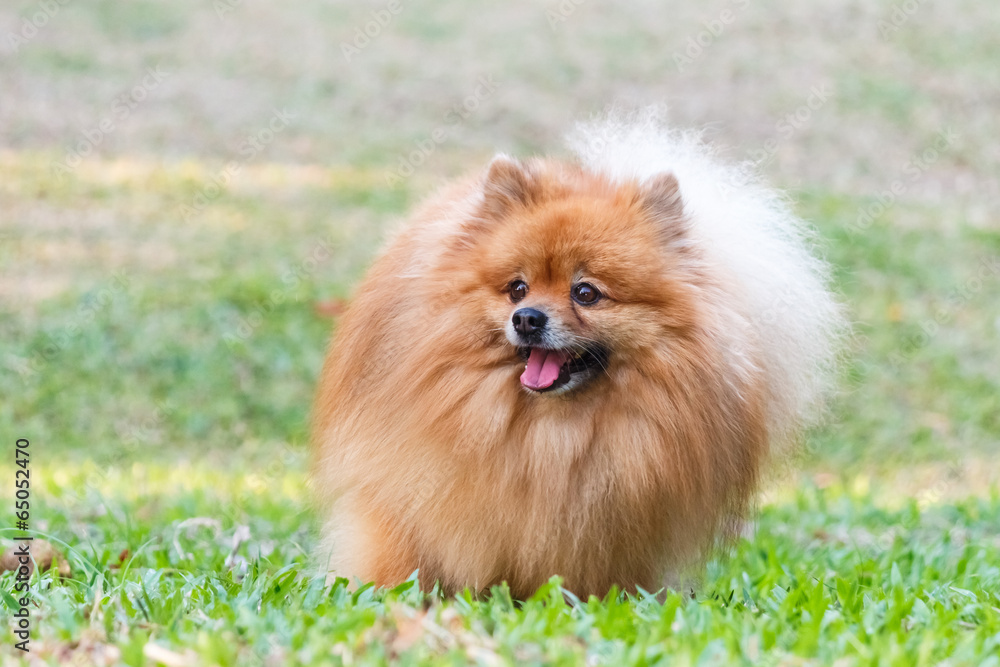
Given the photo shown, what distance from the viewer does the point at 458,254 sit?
12.8ft

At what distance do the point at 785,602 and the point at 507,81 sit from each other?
11.5 m

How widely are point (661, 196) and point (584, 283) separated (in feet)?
1.52

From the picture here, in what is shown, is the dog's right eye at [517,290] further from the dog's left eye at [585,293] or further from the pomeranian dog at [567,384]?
the dog's left eye at [585,293]

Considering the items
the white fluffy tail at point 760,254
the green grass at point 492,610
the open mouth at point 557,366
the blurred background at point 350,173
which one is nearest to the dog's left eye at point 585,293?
the open mouth at point 557,366

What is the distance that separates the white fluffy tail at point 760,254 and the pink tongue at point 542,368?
69 cm

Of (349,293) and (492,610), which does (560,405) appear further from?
(349,293)

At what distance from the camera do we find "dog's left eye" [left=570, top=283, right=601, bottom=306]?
3.71 metres

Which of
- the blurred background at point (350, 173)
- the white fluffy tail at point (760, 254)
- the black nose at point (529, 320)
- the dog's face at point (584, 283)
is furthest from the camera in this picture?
the blurred background at point (350, 173)

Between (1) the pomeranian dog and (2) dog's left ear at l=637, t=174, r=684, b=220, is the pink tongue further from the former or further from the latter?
(2) dog's left ear at l=637, t=174, r=684, b=220

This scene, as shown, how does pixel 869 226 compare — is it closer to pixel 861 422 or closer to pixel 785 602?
pixel 861 422

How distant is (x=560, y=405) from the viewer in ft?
12.6

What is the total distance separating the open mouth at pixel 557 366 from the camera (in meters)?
3.73

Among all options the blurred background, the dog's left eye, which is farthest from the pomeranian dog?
the blurred background

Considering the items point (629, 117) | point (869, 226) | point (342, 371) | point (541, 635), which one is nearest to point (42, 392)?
point (342, 371)
